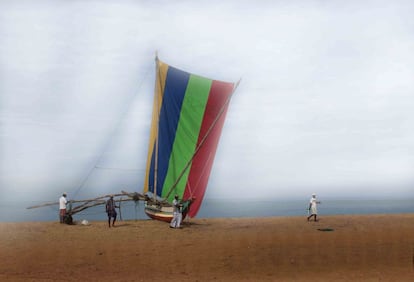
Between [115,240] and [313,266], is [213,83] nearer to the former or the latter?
[115,240]

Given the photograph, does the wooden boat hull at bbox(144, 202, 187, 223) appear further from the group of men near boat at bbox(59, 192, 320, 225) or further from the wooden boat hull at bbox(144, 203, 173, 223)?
the group of men near boat at bbox(59, 192, 320, 225)

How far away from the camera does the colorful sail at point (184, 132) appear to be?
22.8 meters

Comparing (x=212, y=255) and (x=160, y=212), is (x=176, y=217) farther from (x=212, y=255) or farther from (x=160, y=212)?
(x=212, y=255)

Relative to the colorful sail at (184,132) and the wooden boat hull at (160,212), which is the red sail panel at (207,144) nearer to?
the colorful sail at (184,132)

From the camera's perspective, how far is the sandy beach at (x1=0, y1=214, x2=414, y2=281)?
1058 cm

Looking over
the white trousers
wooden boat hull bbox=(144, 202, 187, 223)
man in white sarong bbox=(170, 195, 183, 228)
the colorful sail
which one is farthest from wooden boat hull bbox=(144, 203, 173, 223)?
the white trousers

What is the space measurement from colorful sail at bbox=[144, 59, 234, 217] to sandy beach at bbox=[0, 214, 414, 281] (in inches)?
162

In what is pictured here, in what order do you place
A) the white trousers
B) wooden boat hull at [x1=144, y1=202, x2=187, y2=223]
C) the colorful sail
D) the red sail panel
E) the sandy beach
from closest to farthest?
the sandy beach, the white trousers, the red sail panel, the colorful sail, wooden boat hull at [x1=144, y1=202, x2=187, y2=223]

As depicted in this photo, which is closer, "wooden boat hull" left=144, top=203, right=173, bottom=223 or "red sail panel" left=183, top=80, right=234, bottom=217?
"red sail panel" left=183, top=80, right=234, bottom=217

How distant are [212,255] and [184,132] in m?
11.6

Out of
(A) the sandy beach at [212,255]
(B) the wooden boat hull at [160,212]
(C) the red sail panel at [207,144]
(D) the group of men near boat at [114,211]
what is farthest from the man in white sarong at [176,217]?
(B) the wooden boat hull at [160,212]

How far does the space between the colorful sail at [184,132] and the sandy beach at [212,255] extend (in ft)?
13.5

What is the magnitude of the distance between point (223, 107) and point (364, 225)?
899 centimetres

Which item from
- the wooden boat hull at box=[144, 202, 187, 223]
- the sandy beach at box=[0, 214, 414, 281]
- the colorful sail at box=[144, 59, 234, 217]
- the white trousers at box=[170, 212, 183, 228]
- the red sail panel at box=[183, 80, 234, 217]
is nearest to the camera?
the sandy beach at box=[0, 214, 414, 281]
